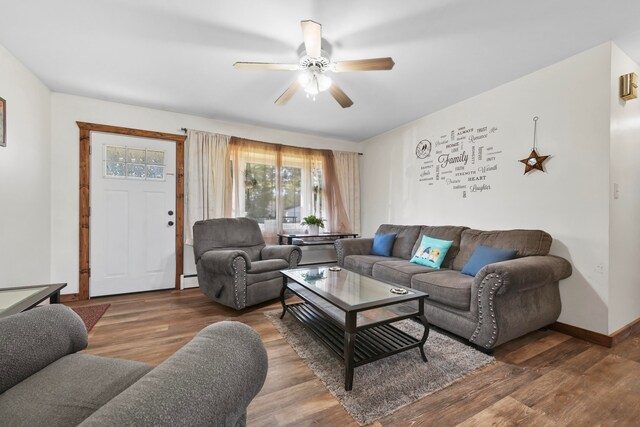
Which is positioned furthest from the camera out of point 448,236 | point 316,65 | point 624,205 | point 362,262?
point 362,262

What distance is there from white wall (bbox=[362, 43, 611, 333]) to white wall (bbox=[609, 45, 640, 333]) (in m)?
0.09

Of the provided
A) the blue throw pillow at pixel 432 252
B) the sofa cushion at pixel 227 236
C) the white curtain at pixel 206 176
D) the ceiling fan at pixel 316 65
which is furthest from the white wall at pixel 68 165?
the blue throw pillow at pixel 432 252

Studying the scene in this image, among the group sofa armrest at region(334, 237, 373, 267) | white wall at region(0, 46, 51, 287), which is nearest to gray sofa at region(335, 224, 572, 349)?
sofa armrest at region(334, 237, 373, 267)

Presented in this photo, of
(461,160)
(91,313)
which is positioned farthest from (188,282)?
(461,160)

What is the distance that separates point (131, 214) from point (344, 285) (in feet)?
9.60

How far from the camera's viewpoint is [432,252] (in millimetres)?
2939

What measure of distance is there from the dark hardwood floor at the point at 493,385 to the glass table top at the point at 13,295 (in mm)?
684

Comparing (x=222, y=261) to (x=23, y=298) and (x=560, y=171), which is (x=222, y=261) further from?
(x=560, y=171)

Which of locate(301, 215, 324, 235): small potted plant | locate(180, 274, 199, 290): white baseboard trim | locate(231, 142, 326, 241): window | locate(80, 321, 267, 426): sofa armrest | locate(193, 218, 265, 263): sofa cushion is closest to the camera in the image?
locate(80, 321, 267, 426): sofa armrest

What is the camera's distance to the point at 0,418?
726 mm

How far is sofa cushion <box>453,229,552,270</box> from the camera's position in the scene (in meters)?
2.34

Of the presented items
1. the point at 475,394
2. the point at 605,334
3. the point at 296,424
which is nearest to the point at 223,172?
the point at 296,424

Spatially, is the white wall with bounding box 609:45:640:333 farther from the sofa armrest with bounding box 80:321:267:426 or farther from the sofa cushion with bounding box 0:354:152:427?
the sofa cushion with bounding box 0:354:152:427

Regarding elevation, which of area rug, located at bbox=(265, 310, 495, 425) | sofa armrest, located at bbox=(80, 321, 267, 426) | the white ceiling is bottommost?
area rug, located at bbox=(265, 310, 495, 425)
